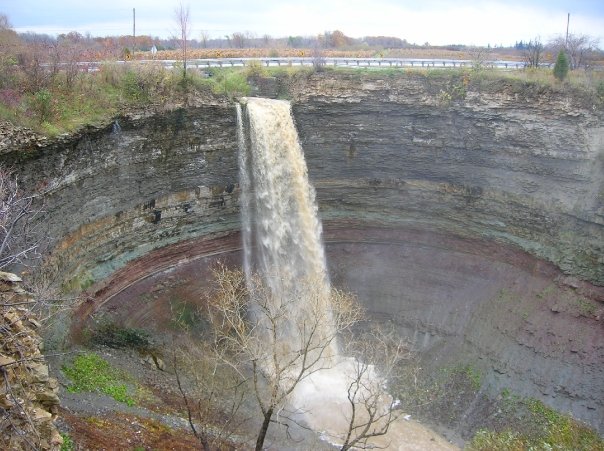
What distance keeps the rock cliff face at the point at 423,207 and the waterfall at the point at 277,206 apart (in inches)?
43.6

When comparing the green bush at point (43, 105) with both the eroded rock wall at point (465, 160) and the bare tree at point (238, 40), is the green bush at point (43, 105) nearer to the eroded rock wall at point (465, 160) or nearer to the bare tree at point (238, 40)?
the eroded rock wall at point (465, 160)

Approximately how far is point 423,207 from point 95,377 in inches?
688

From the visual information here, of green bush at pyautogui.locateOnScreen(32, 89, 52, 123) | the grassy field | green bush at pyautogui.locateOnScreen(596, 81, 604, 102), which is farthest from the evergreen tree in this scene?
green bush at pyautogui.locateOnScreen(32, 89, 52, 123)

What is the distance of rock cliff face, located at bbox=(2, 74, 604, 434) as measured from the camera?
74.9ft

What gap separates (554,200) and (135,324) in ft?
62.0

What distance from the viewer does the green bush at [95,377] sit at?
17344 millimetres

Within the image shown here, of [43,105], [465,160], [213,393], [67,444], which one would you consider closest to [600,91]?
[465,160]

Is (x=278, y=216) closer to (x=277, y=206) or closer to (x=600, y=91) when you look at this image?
(x=277, y=206)

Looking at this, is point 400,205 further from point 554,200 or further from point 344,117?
point 554,200

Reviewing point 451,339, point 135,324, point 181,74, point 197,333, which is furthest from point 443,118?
point 135,324

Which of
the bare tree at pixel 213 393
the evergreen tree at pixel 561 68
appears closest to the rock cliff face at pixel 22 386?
the bare tree at pixel 213 393

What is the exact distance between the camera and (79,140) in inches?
823

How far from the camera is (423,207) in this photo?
2889 cm

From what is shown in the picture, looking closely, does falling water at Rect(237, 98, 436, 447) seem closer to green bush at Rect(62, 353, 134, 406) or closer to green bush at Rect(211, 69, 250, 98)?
green bush at Rect(211, 69, 250, 98)
